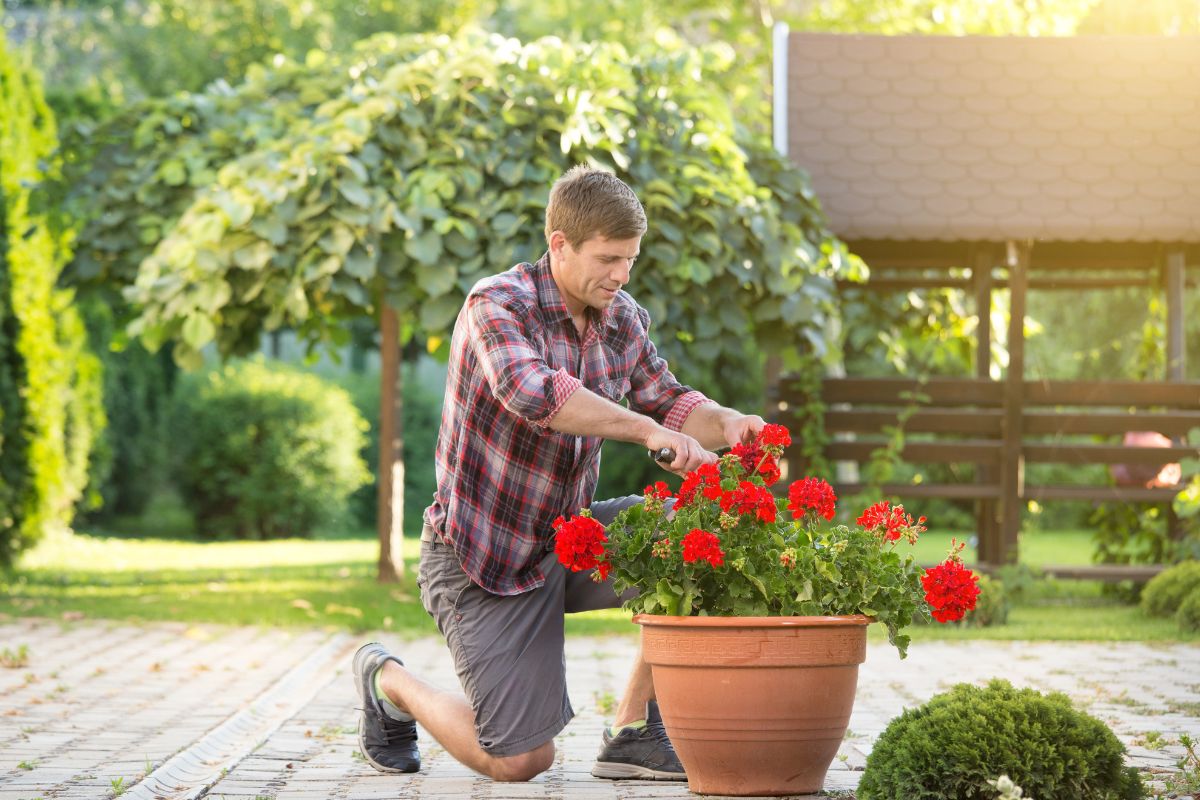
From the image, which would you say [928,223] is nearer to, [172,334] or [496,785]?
[172,334]

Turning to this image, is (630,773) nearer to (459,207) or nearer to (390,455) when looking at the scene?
(459,207)

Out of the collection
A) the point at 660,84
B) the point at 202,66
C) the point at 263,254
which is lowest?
the point at 263,254

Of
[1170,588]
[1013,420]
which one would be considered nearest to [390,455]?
[1013,420]

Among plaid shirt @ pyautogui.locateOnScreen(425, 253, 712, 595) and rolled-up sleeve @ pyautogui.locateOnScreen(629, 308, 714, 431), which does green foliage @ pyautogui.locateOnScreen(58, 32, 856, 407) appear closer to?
rolled-up sleeve @ pyautogui.locateOnScreen(629, 308, 714, 431)

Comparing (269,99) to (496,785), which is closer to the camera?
(496,785)

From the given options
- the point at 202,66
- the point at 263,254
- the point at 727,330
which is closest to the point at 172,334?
the point at 263,254

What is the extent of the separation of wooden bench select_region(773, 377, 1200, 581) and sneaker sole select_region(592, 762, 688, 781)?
5.94 m

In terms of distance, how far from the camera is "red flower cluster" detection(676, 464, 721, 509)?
3.93 m

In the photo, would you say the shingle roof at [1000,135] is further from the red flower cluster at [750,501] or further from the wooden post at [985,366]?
the red flower cluster at [750,501]

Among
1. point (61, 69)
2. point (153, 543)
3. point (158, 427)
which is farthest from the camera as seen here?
point (61, 69)

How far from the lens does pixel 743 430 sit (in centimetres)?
426

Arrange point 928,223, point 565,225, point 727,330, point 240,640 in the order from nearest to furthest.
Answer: point 565,225 < point 240,640 < point 727,330 < point 928,223

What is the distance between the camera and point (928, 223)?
10281 millimetres

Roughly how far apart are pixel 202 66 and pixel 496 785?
20.4 meters
